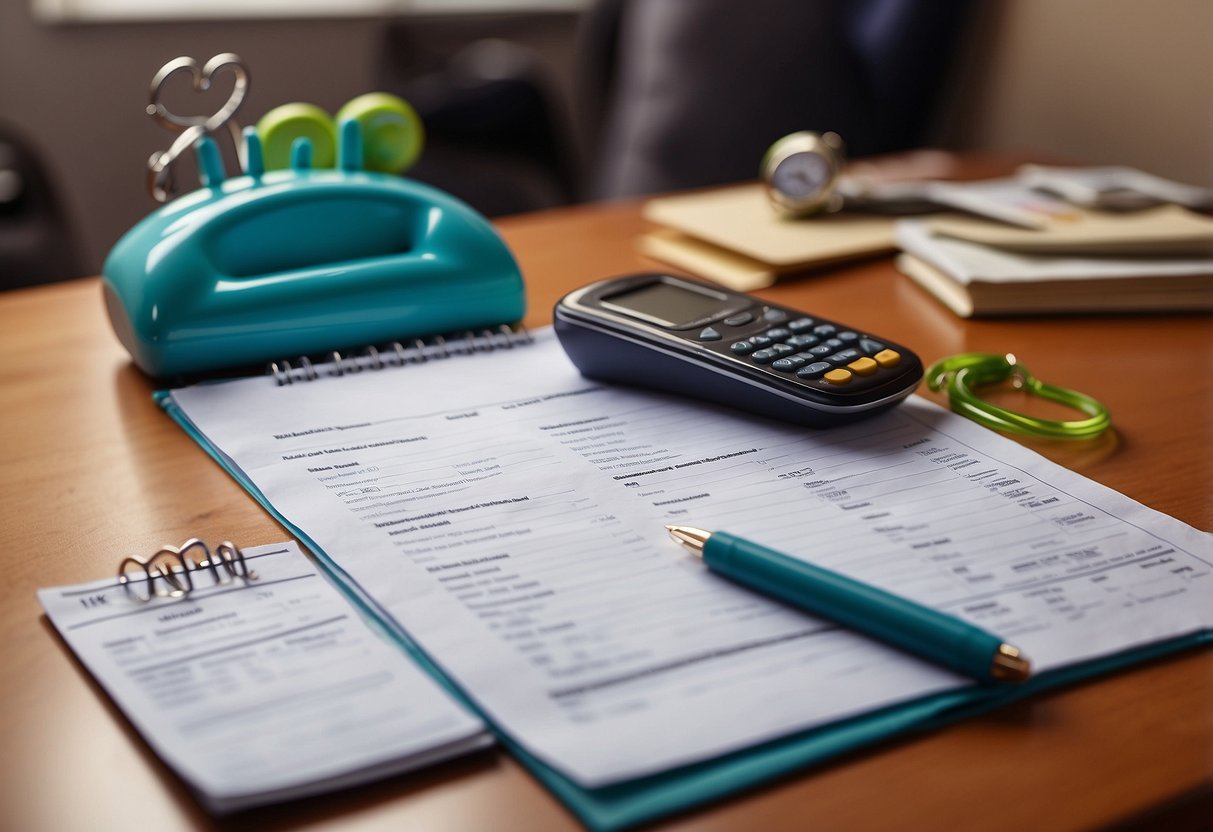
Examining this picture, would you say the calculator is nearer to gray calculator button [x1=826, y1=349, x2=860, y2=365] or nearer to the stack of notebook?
gray calculator button [x1=826, y1=349, x2=860, y2=365]

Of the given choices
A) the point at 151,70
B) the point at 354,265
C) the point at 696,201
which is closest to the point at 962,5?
the point at 696,201

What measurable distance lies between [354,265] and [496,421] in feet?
0.59

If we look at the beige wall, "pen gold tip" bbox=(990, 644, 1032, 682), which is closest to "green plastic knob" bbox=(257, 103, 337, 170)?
"pen gold tip" bbox=(990, 644, 1032, 682)

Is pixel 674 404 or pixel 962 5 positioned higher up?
pixel 962 5

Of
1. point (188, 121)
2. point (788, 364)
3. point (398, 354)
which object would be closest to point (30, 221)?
point (188, 121)

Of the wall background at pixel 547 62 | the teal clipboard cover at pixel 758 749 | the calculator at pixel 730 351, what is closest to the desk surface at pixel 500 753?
the teal clipboard cover at pixel 758 749

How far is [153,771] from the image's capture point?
1.19 feet

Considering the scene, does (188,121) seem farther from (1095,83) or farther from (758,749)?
(1095,83)

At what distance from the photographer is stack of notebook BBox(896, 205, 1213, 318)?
803 millimetres

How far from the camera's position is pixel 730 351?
24.1 inches

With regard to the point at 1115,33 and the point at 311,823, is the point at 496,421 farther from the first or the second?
the point at 1115,33

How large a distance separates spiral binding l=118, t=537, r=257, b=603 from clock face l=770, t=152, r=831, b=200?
0.64 metres

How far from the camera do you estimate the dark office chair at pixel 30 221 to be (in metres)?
1.56

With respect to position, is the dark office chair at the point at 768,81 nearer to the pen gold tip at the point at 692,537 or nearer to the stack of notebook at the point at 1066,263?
the stack of notebook at the point at 1066,263
